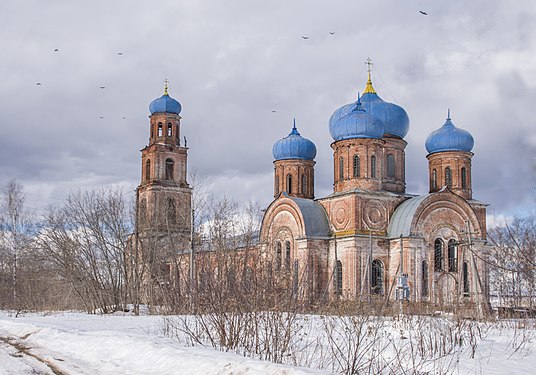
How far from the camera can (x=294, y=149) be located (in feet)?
137

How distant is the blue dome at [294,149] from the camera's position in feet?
137

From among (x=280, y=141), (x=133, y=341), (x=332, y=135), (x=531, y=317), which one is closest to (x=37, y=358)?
(x=133, y=341)

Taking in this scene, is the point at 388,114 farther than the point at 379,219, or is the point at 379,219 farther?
the point at 388,114

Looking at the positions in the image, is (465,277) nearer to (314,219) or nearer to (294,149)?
(314,219)

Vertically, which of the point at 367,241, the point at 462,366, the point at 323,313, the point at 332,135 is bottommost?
the point at 462,366

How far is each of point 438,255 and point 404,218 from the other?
106 inches

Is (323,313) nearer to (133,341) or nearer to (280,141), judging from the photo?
(133,341)

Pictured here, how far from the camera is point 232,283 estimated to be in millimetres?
11297

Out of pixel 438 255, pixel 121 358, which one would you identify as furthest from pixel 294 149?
pixel 121 358

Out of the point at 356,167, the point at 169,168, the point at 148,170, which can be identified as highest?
the point at 169,168

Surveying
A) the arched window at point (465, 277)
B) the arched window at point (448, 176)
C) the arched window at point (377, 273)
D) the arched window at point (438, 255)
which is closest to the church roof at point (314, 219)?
the arched window at point (377, 273)

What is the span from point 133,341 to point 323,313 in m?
3.12

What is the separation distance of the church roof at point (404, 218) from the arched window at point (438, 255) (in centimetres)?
211

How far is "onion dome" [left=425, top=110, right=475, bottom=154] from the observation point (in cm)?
3900
